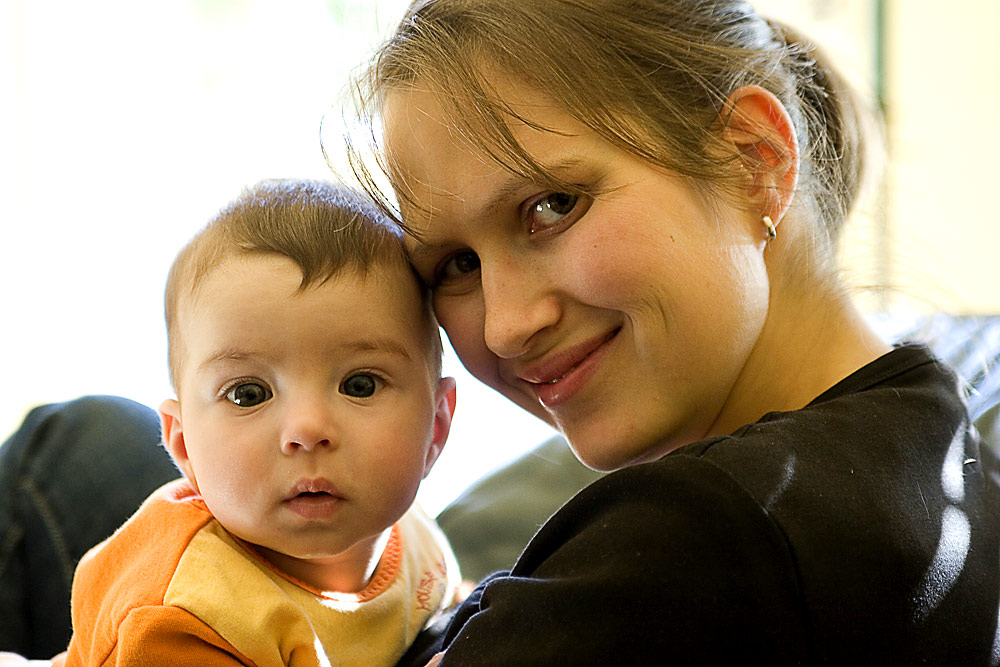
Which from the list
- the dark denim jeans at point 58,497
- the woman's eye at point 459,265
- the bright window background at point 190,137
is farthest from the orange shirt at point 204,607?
the bright window background at point 190,137

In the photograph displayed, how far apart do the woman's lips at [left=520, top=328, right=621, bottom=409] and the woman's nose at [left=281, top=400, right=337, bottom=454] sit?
23 centimetres

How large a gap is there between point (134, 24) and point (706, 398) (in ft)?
8.62

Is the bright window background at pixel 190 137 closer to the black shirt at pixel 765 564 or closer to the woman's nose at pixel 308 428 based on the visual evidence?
the woman's nose at pixel 308 428

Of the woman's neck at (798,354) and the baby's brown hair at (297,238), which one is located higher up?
the baby's brown hair at (297,238)

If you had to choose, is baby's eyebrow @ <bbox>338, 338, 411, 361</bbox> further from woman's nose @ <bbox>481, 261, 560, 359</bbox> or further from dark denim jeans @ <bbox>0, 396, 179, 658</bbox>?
dark denim jeans @ <bbox>0, 396, 179, 658</bbox>

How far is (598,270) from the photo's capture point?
1022 mm

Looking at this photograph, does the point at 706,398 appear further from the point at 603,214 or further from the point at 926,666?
the point at 926,666

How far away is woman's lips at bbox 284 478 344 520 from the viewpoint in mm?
1019

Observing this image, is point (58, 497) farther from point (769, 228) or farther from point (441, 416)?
point (769, 228)

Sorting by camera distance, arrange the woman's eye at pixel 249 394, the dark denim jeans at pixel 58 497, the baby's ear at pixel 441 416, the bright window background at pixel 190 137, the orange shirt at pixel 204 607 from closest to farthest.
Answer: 1. the orange shirt at pixel 204 607
2. the woman's eye at pixel 249 394
3. the baby's ear at pixel 441 416
4. the dark denim jeans at pixel 58 497
5. the bright window background at pixel 190 137

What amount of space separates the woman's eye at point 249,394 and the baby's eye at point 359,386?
0.24 feet

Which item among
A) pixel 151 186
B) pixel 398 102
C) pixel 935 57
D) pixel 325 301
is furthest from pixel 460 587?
pixel 935 57

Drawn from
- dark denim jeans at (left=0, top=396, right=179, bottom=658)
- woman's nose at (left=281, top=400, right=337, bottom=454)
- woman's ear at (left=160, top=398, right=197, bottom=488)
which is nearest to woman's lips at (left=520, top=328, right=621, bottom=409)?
woman's nose at (left=281, top=400, right=337, bottom=454)

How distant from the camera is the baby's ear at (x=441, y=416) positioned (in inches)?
46.2
